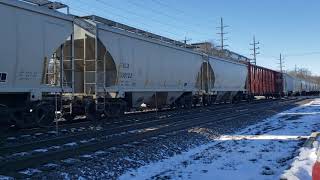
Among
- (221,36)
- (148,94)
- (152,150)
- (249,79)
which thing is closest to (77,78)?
(148,94)

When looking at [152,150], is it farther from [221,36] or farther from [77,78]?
[221,36]

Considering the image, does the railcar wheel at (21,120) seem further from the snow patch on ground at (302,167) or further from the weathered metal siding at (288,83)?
the weathered metal siding at (288,83)

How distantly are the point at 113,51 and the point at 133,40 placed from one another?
6.38 ft

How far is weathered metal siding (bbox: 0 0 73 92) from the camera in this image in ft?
41.1

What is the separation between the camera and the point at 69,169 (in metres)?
8.13

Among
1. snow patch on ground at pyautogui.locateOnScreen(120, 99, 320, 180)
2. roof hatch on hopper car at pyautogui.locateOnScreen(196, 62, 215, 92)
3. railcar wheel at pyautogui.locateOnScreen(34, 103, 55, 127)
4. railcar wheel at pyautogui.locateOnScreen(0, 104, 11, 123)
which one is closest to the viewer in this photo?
snow patch on ground at pyautogui.locateOnScreen(120, 99, 320, 180)

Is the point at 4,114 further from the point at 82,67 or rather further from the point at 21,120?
the point at 82,67

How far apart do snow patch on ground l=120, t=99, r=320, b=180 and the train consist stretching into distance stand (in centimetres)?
547

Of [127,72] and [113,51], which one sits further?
[127,72]

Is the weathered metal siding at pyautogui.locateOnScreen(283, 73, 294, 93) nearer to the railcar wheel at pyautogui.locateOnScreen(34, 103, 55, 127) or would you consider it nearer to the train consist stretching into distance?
the train consist stretching into distance

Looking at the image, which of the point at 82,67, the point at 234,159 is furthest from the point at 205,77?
the point at 234,159

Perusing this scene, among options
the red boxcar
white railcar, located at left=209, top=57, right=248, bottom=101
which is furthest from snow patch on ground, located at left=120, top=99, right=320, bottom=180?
the red boxcar

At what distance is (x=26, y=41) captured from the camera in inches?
522

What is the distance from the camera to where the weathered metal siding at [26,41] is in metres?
12.5
